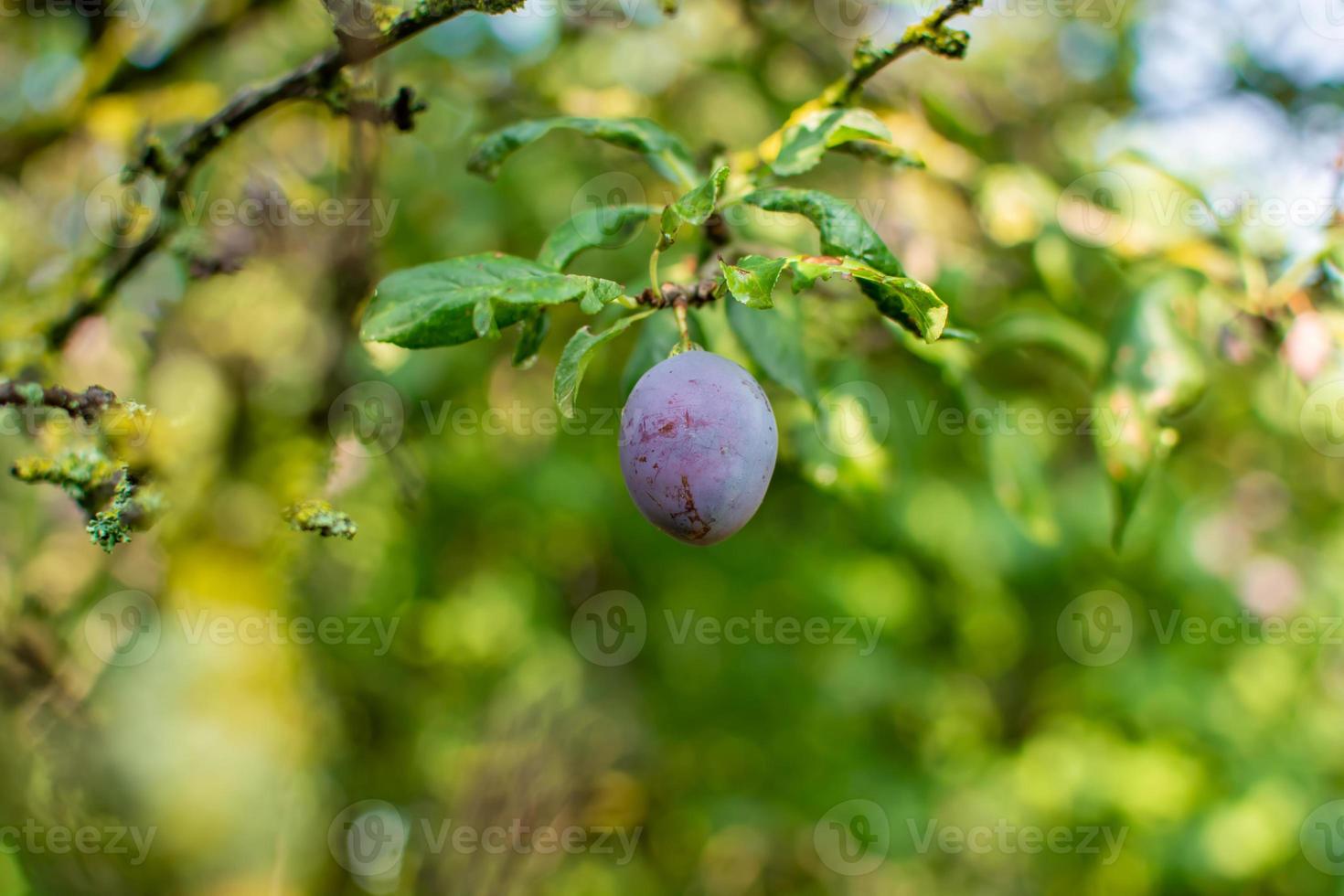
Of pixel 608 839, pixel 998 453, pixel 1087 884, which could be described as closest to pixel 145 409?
pixel 998 453

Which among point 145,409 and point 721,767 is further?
point 721,767

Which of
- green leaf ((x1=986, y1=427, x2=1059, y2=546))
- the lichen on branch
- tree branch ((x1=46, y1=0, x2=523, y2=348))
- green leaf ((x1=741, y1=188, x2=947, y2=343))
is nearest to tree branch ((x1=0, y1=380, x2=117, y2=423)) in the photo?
the lichen on branch

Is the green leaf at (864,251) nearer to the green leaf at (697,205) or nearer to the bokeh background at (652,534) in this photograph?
the green leaf at (697,205)

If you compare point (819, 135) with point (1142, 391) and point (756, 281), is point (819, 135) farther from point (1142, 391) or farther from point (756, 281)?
point (1142, 391)

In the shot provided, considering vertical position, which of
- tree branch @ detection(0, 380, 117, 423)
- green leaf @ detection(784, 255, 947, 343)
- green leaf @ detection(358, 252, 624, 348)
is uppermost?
green leaf @ detection(784, 255, 947, 343)

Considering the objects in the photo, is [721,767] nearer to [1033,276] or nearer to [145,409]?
[1033,276]

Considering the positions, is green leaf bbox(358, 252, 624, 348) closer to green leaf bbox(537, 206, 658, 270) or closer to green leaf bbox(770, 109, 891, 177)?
green leaf bbox(537, 206, 658, 270)

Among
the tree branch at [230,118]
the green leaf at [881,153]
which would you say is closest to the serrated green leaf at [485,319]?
the tree branch at [230,118]
